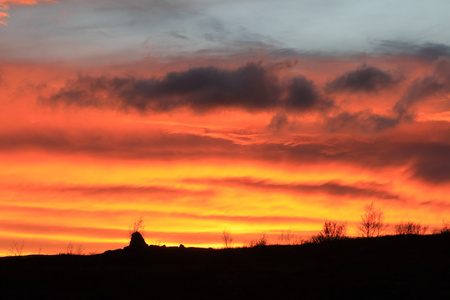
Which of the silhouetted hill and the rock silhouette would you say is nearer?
the silhouetted hill

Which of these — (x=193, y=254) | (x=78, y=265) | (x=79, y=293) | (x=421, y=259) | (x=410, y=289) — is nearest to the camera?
(x=410, y=289)

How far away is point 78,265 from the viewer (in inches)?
1158

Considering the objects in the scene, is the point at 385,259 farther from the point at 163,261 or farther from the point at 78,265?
the point at 78,265

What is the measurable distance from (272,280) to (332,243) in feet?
30.9

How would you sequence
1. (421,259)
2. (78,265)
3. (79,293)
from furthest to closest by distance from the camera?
(78,265), (421,259), (79,293)

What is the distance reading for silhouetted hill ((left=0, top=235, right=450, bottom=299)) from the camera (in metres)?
21.7

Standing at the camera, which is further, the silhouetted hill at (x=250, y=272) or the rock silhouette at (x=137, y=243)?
the rock silhouette at (x=137, y=243)

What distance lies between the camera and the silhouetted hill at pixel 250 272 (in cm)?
2169

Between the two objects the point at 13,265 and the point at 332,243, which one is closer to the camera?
the point at 13,265

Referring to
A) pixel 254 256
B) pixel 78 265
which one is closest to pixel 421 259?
pixel 254 256

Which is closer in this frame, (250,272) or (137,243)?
(250,272)

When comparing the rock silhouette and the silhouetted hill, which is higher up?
the rock silhouette

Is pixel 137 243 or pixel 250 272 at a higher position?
pixel 137 243

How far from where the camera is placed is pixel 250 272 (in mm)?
25531
